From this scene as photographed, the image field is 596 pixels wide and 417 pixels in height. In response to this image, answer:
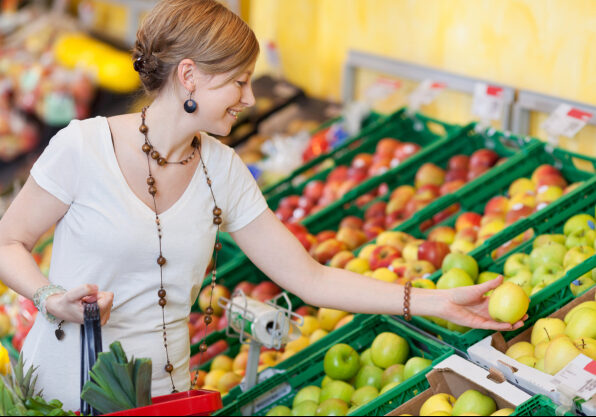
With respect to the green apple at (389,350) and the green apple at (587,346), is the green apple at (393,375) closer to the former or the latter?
the green apple at (389,350)

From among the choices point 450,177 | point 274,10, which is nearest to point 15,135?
point 274,10

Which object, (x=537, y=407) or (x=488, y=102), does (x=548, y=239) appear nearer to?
(x=537, y=407)

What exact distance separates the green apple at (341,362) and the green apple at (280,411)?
0.17 m

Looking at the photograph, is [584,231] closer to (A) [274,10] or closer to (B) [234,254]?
(B) [234,254]

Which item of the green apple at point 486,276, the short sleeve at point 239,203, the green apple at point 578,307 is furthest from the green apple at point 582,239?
the short sleeve at point 239,203

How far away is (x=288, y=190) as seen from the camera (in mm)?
3914

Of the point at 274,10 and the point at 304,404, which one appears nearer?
the point at 304,404

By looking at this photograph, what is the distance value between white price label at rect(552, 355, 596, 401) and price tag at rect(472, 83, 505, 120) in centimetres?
172

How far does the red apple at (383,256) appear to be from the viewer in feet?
9.52

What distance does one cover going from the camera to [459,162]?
11.6 ft

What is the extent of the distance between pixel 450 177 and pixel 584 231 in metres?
1.00

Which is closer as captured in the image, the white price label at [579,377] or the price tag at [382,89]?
the white price label at [579,377]

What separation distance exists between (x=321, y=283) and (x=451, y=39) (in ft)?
6.75

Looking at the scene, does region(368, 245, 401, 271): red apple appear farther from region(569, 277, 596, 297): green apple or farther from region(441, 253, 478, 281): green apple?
region(569, 277, 596, 297): green apple
